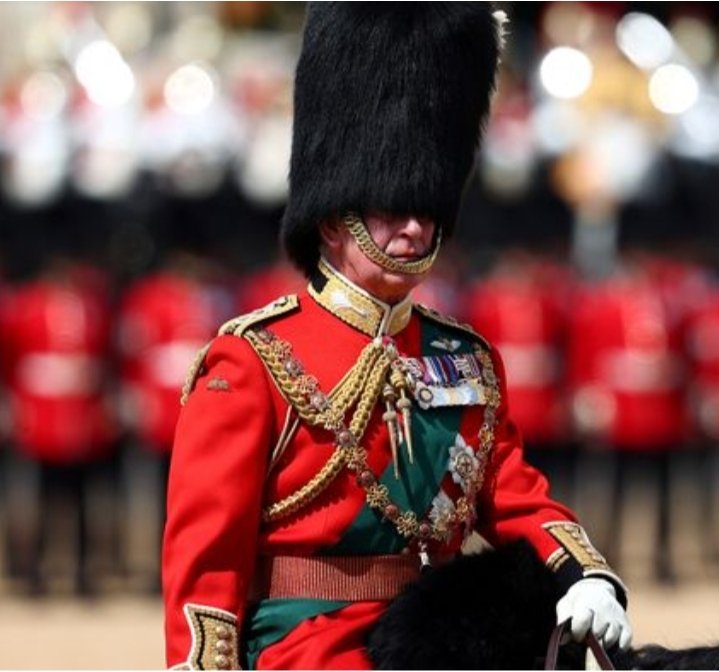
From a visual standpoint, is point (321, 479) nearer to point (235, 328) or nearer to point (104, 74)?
point (235, 328)

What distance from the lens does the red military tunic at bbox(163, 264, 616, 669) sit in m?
3.38

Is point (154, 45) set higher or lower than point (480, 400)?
higher

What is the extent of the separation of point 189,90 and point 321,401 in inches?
319

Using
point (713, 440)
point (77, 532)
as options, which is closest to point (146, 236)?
point (77, 532)

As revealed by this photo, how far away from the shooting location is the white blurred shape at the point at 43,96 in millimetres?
11375

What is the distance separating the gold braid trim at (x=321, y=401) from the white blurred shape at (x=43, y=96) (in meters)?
7.89

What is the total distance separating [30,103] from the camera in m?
11.5

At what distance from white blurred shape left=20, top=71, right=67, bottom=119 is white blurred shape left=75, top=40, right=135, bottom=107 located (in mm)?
117

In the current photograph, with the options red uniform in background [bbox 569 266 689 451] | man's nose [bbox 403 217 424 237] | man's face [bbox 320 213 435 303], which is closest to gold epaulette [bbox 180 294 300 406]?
man's face [bbox 320 213 435 303]

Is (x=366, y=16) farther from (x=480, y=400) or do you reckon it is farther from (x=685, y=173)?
(x=685, y=173)

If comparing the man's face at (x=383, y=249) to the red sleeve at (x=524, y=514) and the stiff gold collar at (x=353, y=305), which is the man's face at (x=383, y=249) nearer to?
the stiff gold collar at (x=353, y=305)

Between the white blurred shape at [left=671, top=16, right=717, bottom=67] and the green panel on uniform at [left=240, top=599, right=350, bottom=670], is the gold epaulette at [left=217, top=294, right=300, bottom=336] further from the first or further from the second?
the white blurred shape at [left=671, top=16, right=717, bottom=67]

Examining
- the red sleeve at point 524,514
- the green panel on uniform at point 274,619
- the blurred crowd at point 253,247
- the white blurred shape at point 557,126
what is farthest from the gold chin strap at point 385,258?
the white blurred shape at point 557,126

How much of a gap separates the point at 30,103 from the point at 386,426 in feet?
26.7
